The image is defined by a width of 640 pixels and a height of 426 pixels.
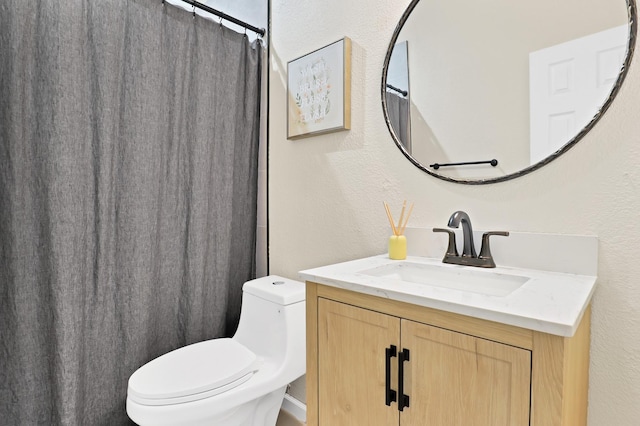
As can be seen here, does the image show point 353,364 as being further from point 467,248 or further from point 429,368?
point 467,248

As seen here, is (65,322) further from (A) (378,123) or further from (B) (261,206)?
(A) (378,123)

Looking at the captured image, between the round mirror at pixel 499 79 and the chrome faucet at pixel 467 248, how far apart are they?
0.57ft

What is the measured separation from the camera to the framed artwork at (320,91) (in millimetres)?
1492

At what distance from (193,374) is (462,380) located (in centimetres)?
97

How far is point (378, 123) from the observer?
142cm

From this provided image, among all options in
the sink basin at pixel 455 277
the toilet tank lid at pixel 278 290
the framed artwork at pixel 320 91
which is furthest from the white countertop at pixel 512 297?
the framed artwork at pixel 320 91

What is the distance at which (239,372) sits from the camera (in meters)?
1.31

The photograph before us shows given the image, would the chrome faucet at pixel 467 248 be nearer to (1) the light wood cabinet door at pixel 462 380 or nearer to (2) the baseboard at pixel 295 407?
(1) the light wood cabinet door at pixel 462 380

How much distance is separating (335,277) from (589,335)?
2.26 feet

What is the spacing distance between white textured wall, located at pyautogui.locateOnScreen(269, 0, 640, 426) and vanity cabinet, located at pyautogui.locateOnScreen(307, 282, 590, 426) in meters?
0.11

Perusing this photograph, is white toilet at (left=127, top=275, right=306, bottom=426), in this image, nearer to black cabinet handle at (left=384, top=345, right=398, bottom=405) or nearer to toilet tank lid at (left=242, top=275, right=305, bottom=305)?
toilet tank lid at (left=242, top=275, right=305, bottom=305)

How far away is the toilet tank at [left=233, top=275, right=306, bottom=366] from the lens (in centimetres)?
148

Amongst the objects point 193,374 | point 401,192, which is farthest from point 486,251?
point 193,374

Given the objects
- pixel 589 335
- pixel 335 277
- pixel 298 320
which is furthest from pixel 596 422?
pixel 298 320
